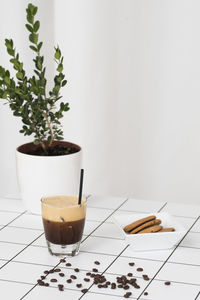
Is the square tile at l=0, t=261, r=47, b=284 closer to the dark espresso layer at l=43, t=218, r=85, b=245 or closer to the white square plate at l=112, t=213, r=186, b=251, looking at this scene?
the dark espresso layer at l=43, t=218, r=85, b=245

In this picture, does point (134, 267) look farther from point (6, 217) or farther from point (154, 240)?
point (6, 217)

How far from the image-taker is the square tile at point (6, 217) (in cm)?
229

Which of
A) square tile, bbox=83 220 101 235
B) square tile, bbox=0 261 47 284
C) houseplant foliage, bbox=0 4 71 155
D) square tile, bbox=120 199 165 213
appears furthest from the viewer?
square tile, bbox=120 199 165 213

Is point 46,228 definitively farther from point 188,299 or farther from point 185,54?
point 185,54

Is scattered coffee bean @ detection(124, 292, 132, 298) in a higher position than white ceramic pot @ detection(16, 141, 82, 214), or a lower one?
lower

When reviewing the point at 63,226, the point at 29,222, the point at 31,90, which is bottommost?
the point at 29,222

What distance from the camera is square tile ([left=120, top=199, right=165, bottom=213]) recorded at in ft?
7.92

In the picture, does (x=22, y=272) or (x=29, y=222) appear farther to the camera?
(x=29, y=222)

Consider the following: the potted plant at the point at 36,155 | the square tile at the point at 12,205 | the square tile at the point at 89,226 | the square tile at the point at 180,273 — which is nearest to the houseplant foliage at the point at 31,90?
the potted plant at the point at 36,155

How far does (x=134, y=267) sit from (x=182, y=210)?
1.88 feet

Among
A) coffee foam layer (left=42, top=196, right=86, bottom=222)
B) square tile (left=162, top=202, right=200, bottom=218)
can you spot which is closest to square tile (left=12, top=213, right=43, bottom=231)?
coffee foam layer (left=42, top=196, right=86, bottom=222)

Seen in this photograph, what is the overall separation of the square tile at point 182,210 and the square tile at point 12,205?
1.80ft

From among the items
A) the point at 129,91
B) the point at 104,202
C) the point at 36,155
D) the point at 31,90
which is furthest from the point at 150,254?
the point at 129,91

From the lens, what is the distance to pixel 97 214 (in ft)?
7.76
